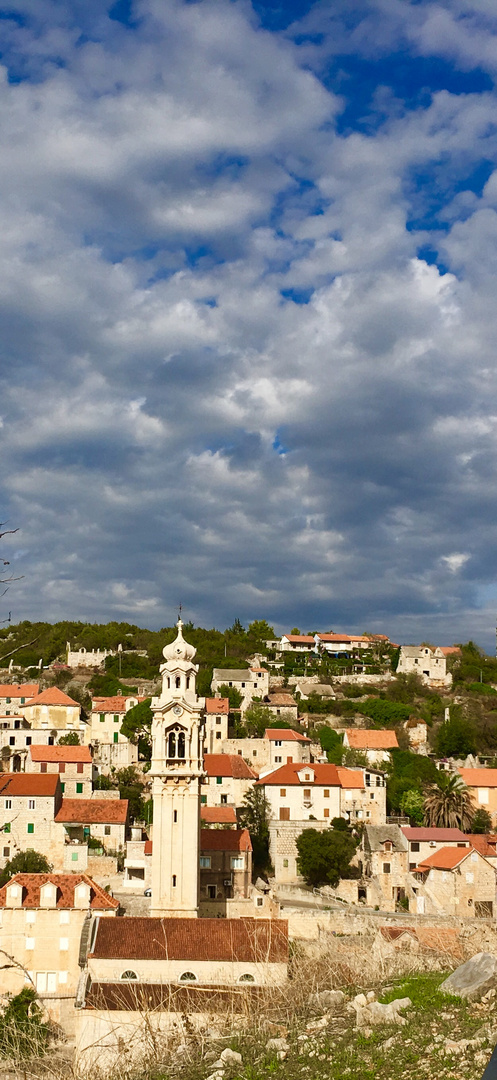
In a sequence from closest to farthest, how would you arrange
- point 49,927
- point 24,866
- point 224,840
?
1. point 49,927
2. point 224,840
3. point 24,866

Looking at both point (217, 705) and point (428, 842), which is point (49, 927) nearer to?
point (428, 842)

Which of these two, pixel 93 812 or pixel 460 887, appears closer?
pixel 460 887

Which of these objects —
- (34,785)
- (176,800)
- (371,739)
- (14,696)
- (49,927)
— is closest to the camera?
(49,927)

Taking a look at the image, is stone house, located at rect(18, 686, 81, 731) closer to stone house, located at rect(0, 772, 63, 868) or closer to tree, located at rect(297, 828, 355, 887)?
stone house, located at rect(0, 772, 63, 868)

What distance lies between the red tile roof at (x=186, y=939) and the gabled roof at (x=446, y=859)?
16923 millimetres

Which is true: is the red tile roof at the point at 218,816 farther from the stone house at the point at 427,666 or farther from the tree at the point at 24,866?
the stone house at the point at 427,666

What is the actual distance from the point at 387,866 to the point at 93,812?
1774 cm

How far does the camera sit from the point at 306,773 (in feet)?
196

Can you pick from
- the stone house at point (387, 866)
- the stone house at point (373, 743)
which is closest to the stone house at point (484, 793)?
the stone house at point (373, 743)

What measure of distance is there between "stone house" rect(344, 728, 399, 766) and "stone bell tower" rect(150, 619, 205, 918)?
30.4 m

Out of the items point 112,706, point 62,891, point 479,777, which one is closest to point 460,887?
point 479,777

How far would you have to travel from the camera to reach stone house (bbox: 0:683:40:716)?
263ft

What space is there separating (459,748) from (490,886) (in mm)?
29210

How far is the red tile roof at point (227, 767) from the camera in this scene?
62125 millimetres
